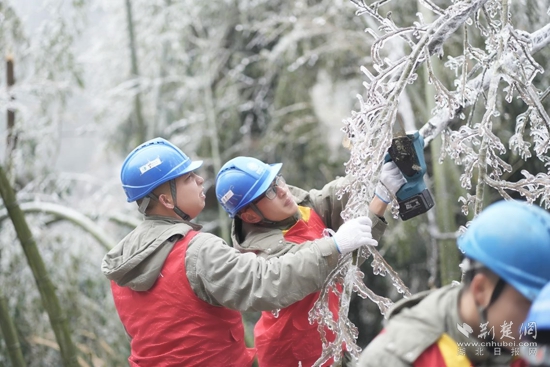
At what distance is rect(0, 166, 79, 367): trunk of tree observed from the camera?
3.08m

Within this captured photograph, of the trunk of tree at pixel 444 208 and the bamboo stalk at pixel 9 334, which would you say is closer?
the bamboo stalk at pixel 9 334

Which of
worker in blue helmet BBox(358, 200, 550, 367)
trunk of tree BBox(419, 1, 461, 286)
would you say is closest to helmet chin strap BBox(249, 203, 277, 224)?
worker in blue helmet BBox(358, 200, 550, 367)

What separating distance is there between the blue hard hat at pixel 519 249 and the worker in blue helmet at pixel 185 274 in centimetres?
68

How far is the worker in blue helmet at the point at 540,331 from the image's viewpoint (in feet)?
3.56

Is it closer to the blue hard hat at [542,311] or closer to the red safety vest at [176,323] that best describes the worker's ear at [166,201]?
the red safety vest at [176,323]

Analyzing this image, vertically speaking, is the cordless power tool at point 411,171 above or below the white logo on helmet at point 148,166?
below

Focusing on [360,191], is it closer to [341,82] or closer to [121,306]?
[121,306]

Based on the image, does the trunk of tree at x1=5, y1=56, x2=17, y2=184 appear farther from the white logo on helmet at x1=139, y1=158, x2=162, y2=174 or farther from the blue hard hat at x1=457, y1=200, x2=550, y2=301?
the blue hard hat at x1=457, y1=200, x2=550, y2=301

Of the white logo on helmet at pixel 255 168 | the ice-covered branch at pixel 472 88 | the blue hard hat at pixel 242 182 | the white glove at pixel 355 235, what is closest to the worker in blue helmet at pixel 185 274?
the white glove at pixel 355 235

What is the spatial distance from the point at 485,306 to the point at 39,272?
249 centimetres

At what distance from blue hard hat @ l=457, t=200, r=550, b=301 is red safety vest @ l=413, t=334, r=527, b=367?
0.58 feet

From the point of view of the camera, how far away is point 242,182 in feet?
7.45

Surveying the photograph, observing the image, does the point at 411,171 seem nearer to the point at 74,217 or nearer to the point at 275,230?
the point at 275,230

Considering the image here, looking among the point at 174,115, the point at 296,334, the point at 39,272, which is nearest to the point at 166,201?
the point at 296,334
